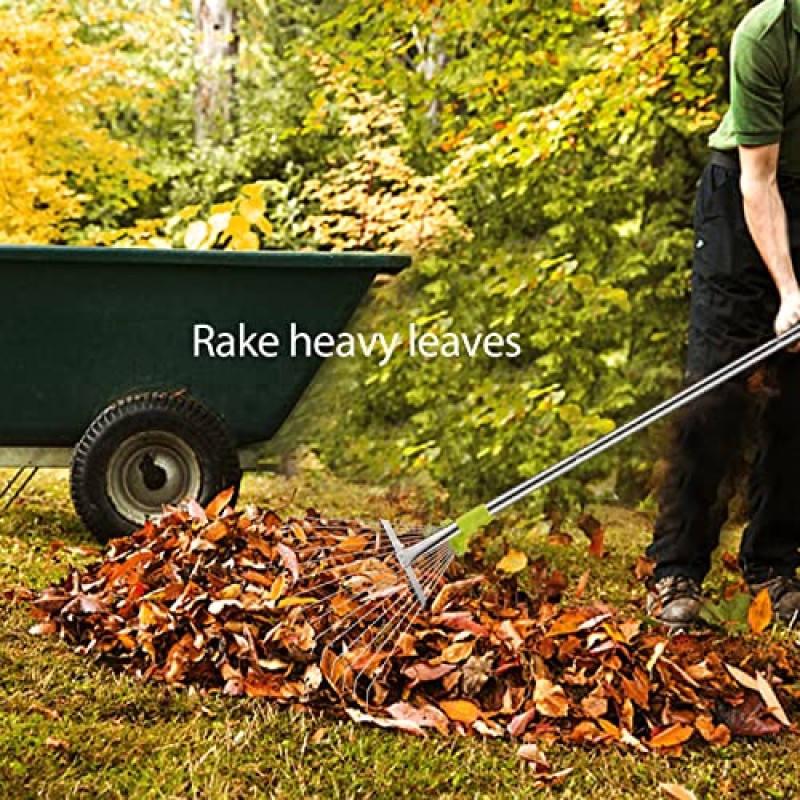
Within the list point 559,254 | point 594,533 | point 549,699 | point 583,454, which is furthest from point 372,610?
point 559,254

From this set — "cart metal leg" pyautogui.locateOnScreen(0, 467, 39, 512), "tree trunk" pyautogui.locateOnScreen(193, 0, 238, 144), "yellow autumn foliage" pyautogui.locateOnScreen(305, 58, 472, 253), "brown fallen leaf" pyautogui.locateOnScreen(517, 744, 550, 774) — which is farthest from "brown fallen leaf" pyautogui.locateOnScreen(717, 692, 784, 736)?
"tree trunk" pyautogui.locateOnScreen(193, 0, 238, 144)

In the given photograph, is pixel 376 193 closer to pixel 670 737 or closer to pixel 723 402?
pixel 723 402

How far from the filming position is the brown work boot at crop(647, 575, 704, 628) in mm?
2467

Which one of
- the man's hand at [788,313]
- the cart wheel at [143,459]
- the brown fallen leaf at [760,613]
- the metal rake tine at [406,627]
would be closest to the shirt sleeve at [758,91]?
the man's hand at [788,313]

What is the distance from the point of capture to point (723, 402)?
8.05ft

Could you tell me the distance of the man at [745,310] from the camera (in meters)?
2.26

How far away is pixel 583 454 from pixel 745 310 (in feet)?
1.58

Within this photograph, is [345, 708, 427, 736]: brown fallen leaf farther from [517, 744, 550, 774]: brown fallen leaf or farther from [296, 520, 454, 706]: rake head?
[517, 744, 550, 774]: brown fallen leaf

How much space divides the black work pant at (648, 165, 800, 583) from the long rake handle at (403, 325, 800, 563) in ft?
0.42

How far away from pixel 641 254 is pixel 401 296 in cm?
102

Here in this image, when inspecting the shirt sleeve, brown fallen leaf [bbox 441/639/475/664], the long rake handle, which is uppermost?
the shirt sleeve

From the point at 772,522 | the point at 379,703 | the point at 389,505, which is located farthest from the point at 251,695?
the point at 389,505

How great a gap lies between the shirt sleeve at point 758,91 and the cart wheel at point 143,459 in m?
1.57

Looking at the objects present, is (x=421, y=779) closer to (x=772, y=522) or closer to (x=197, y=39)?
(x=772, y=522)
